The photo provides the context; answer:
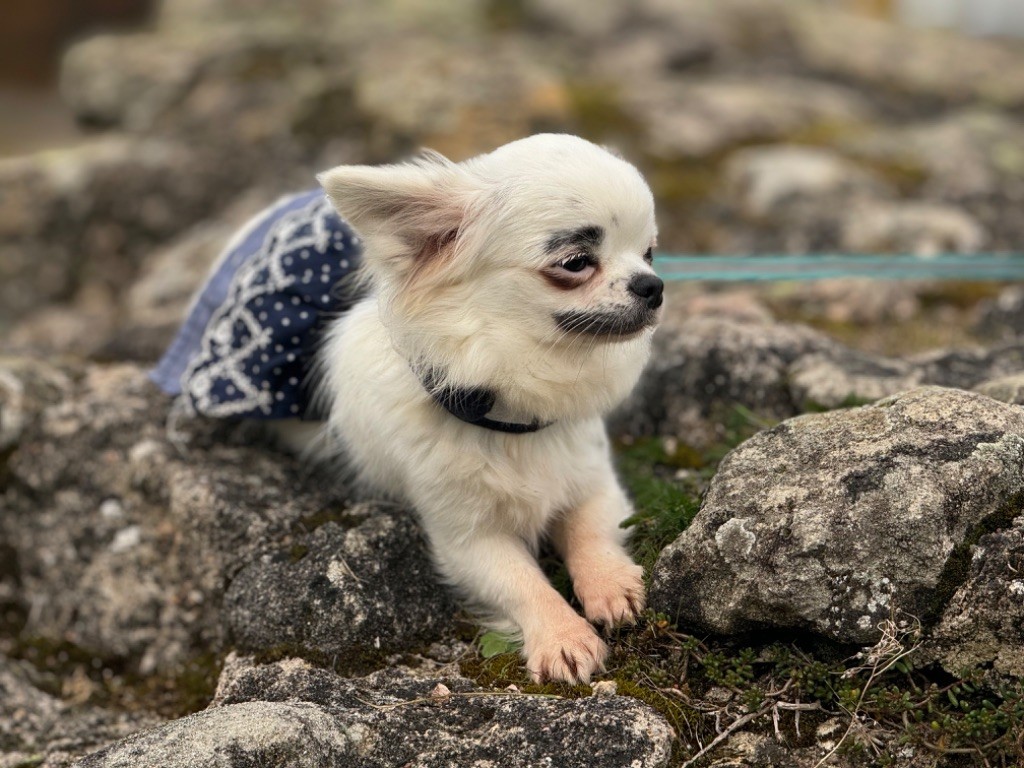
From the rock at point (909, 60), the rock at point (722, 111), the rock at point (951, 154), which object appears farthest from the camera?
the rock at point (909, 60)

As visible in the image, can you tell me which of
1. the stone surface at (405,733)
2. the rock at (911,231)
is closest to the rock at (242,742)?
the stone surface at (405,733)

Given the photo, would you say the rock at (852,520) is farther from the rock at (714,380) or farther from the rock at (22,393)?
the rock at (22,393)

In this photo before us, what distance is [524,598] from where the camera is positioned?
11.0 feet

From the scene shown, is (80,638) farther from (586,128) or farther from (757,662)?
(586,128)

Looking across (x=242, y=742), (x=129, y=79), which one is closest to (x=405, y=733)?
(x=242, y=742)

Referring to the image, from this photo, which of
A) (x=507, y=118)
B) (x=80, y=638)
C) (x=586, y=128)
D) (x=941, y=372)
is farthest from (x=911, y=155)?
(x=80, y=638)

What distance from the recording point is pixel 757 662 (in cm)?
295

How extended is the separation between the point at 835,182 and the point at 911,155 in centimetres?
127

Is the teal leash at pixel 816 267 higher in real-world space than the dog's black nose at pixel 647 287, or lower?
lower

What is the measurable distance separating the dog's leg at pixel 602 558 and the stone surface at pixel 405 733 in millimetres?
404

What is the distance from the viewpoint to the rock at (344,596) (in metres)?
3.34

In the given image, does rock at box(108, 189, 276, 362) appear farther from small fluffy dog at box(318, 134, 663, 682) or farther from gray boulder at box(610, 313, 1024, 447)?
gray boulder at box(610, 313, 1024, 447)

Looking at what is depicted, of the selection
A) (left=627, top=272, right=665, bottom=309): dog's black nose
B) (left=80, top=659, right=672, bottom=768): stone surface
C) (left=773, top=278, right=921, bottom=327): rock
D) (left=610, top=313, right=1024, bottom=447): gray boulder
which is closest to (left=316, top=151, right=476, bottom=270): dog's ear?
(left=627, top=272, right=665, bottom=309): dog's black nose

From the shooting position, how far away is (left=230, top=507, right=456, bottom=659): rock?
3.34m
